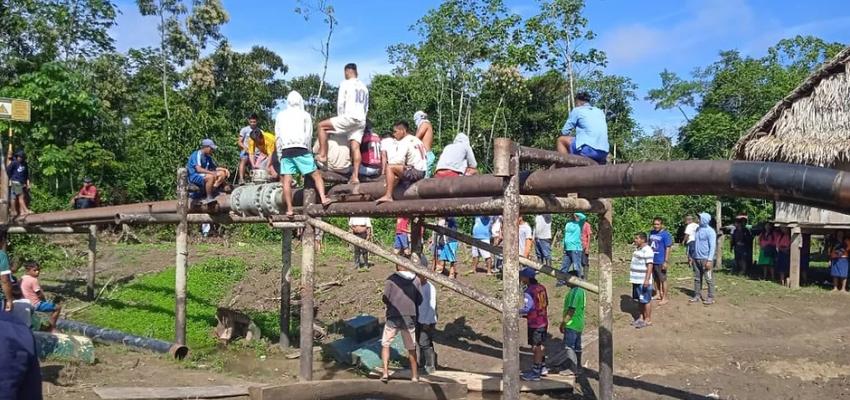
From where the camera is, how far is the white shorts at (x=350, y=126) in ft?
29.4

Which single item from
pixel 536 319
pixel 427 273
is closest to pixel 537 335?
pixel 536 319

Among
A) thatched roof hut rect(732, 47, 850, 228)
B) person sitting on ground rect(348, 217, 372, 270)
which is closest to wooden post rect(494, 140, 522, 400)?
person sitting on ground rect(348, 217, 372, 270)

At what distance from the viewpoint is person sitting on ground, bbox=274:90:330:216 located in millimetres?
9047

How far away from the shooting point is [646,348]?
473 inches

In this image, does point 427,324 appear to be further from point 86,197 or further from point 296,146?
point 86,197

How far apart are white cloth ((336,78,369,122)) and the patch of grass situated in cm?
556

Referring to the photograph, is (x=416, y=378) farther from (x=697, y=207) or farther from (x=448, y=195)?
(x=697, y=207)

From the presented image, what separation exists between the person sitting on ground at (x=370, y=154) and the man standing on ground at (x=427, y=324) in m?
1.93

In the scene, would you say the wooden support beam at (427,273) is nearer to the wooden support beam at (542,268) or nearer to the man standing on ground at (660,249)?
the wooden support beam at (542,268)

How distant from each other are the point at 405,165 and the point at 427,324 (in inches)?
130

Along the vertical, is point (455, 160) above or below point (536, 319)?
above

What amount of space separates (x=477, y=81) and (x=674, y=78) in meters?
21.7

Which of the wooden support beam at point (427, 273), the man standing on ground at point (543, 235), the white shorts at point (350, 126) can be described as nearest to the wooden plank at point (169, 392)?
the wooden support beam at point (427, 273)

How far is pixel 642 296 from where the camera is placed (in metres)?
12.8
